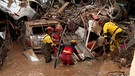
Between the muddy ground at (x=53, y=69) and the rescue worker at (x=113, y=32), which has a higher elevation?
the rescue worker at (x=113, y=32)

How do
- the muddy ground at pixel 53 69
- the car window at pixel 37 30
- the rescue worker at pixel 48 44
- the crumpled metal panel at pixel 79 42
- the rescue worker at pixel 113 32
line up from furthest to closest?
1. the car window at pixel 37 30
2. the crumpled metal panel at pixel 79 42
3. the rescue worker at pixel 113 32
4. the rescue worker at pixel 48 44
5. the muddy ground at pixel 53 69

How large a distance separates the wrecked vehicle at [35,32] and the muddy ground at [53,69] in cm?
88

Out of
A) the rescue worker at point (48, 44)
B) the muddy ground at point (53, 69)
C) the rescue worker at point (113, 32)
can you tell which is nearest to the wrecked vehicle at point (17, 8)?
the muddy ground at point (53, 69)

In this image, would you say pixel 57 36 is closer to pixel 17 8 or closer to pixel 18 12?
pixel 18 12

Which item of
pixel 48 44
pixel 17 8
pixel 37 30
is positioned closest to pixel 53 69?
pixel 48 44

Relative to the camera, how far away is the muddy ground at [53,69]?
10.8 m

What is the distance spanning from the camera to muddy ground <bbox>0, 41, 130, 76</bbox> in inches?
427

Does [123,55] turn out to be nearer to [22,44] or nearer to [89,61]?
[89,61]

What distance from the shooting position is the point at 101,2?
17109mm

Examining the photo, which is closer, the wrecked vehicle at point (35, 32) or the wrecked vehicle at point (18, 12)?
the wrecked vehicle at point (35, 32)

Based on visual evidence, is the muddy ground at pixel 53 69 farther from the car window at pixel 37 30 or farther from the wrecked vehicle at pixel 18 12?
the wrecked vehicle at pixel 18 12

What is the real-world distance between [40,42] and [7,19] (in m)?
3.10

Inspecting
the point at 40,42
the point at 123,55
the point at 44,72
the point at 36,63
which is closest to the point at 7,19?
the point at 40,42

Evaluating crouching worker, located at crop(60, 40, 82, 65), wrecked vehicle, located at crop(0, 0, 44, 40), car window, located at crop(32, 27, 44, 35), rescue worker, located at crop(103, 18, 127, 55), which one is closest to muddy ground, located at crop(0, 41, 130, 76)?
crouching worker, located at crop(60, 40, 82, 65)
